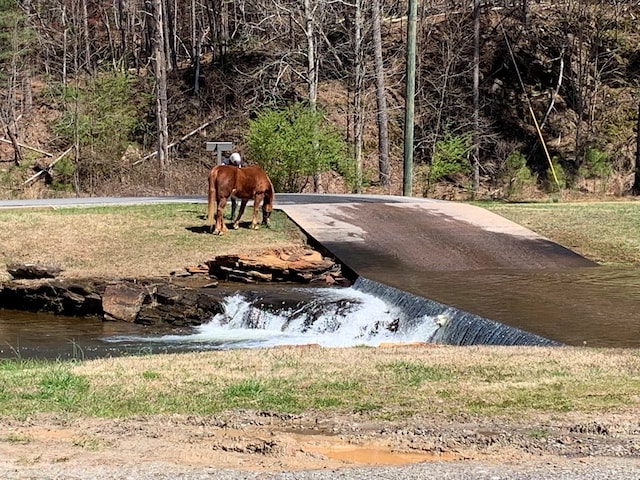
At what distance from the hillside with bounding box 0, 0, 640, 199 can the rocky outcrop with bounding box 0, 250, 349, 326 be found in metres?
20.1

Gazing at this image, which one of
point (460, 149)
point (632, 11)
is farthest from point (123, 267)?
point (632, 11)

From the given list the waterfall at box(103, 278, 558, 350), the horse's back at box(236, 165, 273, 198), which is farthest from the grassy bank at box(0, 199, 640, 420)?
the horse's back at box(236, 165, 273, 198)

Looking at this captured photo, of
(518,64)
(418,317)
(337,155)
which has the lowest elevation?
(418,317)

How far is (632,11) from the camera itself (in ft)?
168

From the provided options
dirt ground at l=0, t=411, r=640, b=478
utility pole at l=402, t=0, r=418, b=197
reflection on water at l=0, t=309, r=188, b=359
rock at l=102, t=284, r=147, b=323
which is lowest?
reflection on water at l=0, t=309, r=188, b=359

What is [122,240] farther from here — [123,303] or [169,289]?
[123,303]

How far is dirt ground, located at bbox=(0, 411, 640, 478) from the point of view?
230 inches

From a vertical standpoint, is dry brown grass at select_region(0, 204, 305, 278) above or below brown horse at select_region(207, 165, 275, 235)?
below

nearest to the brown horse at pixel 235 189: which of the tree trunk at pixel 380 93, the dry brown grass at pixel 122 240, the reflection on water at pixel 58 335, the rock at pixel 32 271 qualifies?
the dry brown grass at pixel 122 240

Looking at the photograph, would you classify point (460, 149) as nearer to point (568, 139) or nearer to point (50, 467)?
point (568, 139)

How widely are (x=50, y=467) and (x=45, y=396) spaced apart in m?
2.13

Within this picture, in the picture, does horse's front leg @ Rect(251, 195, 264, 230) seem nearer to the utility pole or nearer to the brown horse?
the brown horse

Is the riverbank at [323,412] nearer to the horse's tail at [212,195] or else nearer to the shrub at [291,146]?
the horse's tail at [212,195]

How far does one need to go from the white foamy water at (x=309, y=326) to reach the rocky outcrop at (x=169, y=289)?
464 mm
